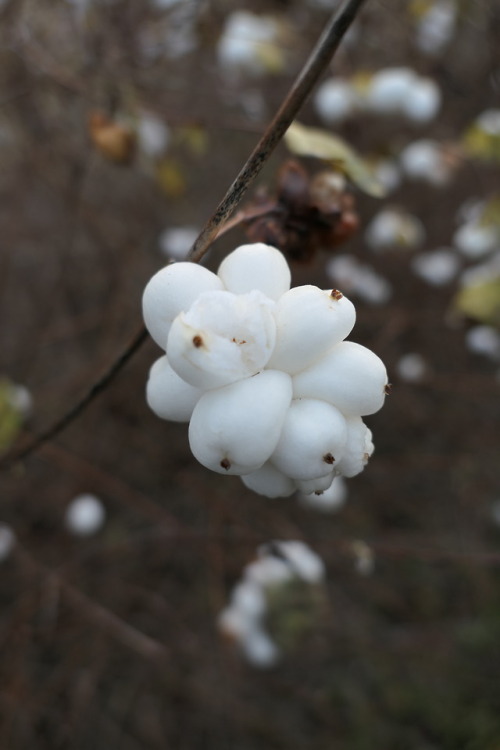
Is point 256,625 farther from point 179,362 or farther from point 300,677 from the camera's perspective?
point 179,362

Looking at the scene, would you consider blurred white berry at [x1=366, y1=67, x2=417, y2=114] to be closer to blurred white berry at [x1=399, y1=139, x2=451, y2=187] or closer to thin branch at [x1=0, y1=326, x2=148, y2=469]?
blurred white berry at [x1=399, y1=139, x2=451, y2=187]

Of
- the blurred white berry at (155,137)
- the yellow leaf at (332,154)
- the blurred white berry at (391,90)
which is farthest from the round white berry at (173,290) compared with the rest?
the blurred white berry at (155,137)

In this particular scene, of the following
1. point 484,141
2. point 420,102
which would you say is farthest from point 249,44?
point 484,141

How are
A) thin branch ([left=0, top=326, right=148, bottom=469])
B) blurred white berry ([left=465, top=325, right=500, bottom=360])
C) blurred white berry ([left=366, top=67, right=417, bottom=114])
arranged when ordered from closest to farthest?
thin branch ([left=0, top=326, right=148, bottom=469]) < blurred white berry ([left=366, top=67, right=417, bottom=114]) < blurred white berry ([left=465, top=325, right=500, bottom=360])

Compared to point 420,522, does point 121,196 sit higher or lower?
higher

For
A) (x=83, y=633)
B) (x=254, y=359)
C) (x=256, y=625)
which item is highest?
(x=254, y=359)

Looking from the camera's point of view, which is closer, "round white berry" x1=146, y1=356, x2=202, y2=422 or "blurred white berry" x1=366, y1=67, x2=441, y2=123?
"round white berry" x1=146, y1=356, x2=202, y2=422

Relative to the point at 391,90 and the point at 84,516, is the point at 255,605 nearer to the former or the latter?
the point at 84,516

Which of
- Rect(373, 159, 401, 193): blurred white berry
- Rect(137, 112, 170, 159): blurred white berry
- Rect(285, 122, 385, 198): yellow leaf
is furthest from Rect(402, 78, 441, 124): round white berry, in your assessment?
Rect(285, 122, 385, 198): yellow leaf

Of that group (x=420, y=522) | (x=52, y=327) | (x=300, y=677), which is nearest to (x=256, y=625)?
A: (x=300, y=677)
